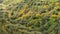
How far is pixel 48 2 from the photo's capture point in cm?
361

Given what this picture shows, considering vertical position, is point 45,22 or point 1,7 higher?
point 1,7

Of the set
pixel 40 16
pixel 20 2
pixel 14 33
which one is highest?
pixel 20 2

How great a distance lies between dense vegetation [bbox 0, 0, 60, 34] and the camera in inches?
131

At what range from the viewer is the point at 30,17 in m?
3.50

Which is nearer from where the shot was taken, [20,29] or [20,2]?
[20,29]

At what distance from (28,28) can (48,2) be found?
666mm

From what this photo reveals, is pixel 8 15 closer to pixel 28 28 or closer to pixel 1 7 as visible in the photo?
pixel 1 7

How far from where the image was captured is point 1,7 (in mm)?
3674

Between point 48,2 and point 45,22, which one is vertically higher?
point 48,2

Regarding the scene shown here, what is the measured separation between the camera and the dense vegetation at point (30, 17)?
131 inches

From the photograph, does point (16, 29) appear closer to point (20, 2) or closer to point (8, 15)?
point (8, 15)

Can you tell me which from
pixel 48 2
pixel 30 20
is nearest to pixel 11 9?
pixel 30 20

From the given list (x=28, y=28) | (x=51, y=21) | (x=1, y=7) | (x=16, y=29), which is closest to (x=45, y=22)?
(x=51, y=21)

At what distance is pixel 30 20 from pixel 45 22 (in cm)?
28
